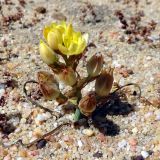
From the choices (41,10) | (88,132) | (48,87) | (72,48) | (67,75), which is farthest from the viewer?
(41,10)

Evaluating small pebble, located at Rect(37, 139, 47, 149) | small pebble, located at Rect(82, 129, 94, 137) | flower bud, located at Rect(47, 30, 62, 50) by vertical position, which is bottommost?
small pebble, located at Rect(37, 139, 47, 149)

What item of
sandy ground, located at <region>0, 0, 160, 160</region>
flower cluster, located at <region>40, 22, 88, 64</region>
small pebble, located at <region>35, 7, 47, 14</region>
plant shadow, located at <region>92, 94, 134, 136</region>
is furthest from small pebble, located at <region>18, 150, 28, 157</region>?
small pebble, located at <region>35, 7, 47, 14</region>

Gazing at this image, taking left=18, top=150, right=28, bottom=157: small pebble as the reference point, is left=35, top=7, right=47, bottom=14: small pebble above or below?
above

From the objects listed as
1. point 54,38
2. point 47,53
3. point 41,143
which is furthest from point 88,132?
point 54,38

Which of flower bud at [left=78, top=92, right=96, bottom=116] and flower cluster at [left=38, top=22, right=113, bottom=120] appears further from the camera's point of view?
flower bud at [left=78, top=92, right=96, bottom=116]

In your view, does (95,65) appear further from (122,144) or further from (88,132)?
(122,144)

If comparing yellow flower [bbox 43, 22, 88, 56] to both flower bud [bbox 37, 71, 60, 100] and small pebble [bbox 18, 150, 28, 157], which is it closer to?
flower bud [bbox 37, 71, 60, 100]

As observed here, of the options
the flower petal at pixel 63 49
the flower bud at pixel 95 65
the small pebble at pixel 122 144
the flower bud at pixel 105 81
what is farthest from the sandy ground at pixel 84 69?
the flower petal at pixel 63 49
